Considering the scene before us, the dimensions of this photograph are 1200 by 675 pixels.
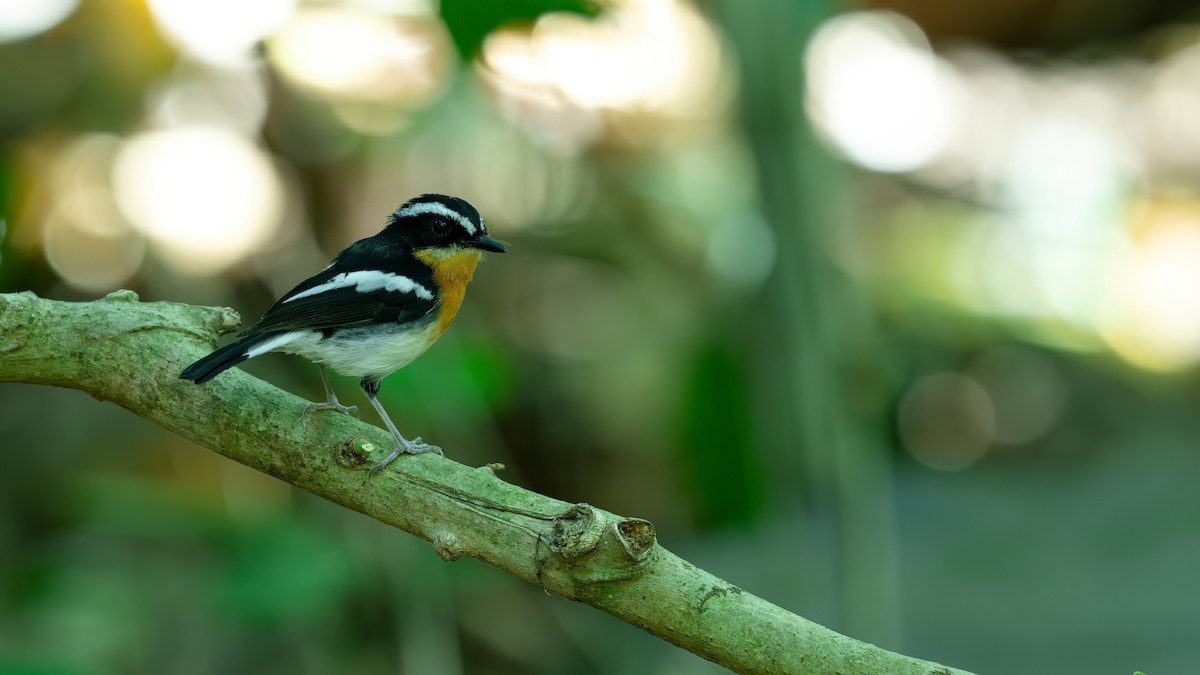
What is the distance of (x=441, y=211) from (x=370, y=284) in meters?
0.30

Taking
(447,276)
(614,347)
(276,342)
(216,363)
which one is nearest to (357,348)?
(276,342)

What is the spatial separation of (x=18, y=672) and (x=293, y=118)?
3.74 m

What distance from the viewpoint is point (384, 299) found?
10.2 ft

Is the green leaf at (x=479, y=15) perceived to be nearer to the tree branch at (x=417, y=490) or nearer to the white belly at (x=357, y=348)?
the white belly at (x=357, y=348)

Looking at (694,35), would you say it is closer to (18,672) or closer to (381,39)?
(381,39)

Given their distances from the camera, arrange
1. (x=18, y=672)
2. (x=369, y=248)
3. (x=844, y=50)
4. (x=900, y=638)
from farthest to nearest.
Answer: (x=844, y=50) < (x=900, y=638) < (x=369, y=248) < (x=18, y=672)

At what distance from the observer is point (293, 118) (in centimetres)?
618

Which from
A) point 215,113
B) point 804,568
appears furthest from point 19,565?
point 804,568

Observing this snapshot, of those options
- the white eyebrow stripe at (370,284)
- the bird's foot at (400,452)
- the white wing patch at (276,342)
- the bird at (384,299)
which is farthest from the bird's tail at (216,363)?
the white eyebrow stripe at (370,284)

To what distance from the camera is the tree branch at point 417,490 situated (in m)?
2.13

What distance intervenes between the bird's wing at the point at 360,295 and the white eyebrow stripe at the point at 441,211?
0.13 metres

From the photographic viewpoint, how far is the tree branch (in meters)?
2.13

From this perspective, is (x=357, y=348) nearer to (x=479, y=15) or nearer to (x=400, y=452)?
(x=400, y=452)

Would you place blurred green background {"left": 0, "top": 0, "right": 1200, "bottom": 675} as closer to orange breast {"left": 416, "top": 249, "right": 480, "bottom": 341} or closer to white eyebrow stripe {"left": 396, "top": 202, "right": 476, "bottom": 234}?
orange breast {"left": 416, "top": 249, "right": 480, "bottom": 341}
